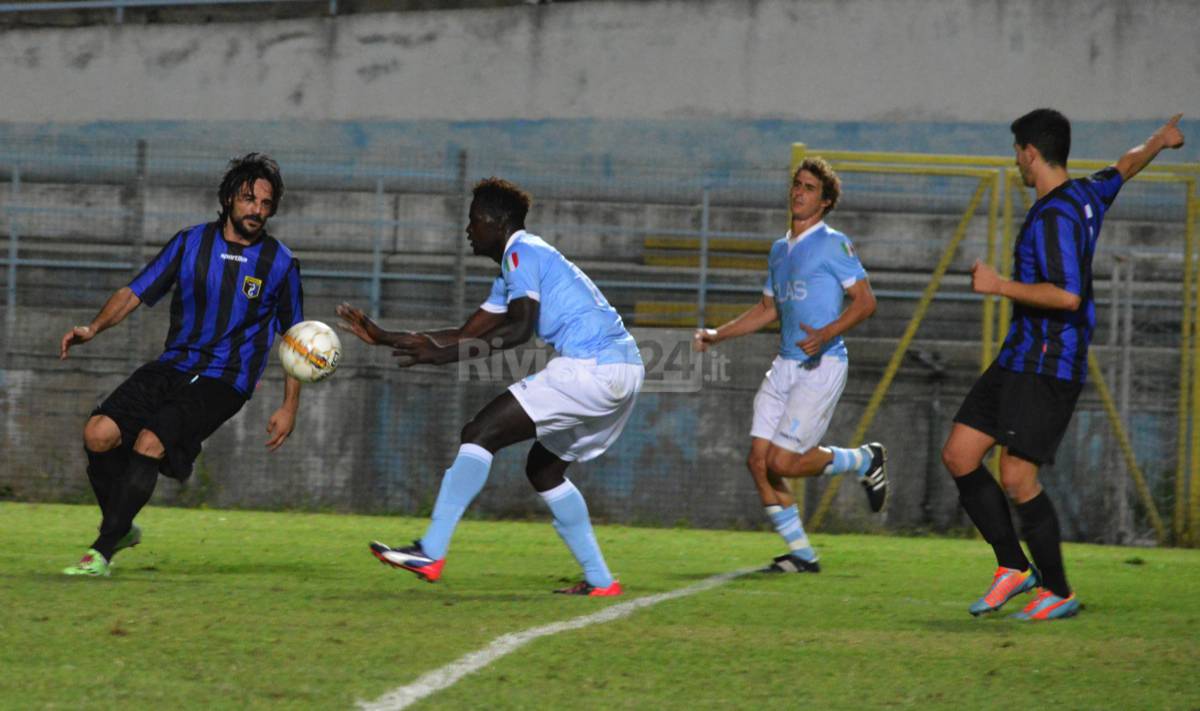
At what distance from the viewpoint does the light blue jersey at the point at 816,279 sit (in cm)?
824

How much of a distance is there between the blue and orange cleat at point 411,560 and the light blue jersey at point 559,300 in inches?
39.9

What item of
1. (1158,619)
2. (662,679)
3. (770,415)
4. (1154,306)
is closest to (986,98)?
(1154,306)

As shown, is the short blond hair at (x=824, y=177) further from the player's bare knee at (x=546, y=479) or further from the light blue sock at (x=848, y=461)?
the player's bare knee at (x=546, y=479)

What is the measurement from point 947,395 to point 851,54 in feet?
22.2

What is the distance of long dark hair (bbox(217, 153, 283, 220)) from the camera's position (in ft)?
23.2

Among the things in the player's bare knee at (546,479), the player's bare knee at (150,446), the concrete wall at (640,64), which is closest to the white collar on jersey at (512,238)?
the player's bare knee at (546,479)

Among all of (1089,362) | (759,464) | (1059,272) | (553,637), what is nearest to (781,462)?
(759,464)

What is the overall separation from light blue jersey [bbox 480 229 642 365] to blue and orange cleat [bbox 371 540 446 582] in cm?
101

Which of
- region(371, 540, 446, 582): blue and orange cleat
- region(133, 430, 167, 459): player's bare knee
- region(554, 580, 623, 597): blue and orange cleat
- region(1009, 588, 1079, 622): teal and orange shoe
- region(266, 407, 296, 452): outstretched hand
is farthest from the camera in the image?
region(266, 407, 296, 452): outstretched hand

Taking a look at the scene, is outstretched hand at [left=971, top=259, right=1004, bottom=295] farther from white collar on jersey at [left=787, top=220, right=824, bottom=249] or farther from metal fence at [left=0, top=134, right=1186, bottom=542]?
metal fence at [left=0, top=134, right=1186, bottom=542]

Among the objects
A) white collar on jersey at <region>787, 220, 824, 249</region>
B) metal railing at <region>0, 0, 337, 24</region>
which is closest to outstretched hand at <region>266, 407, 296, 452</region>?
white collar on jersey at <region>787, 220, 824, 249</region>

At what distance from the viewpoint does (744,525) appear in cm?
1159

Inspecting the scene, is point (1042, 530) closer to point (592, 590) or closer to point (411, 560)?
point (592, 590)

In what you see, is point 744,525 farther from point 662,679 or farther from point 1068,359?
point 662,679
